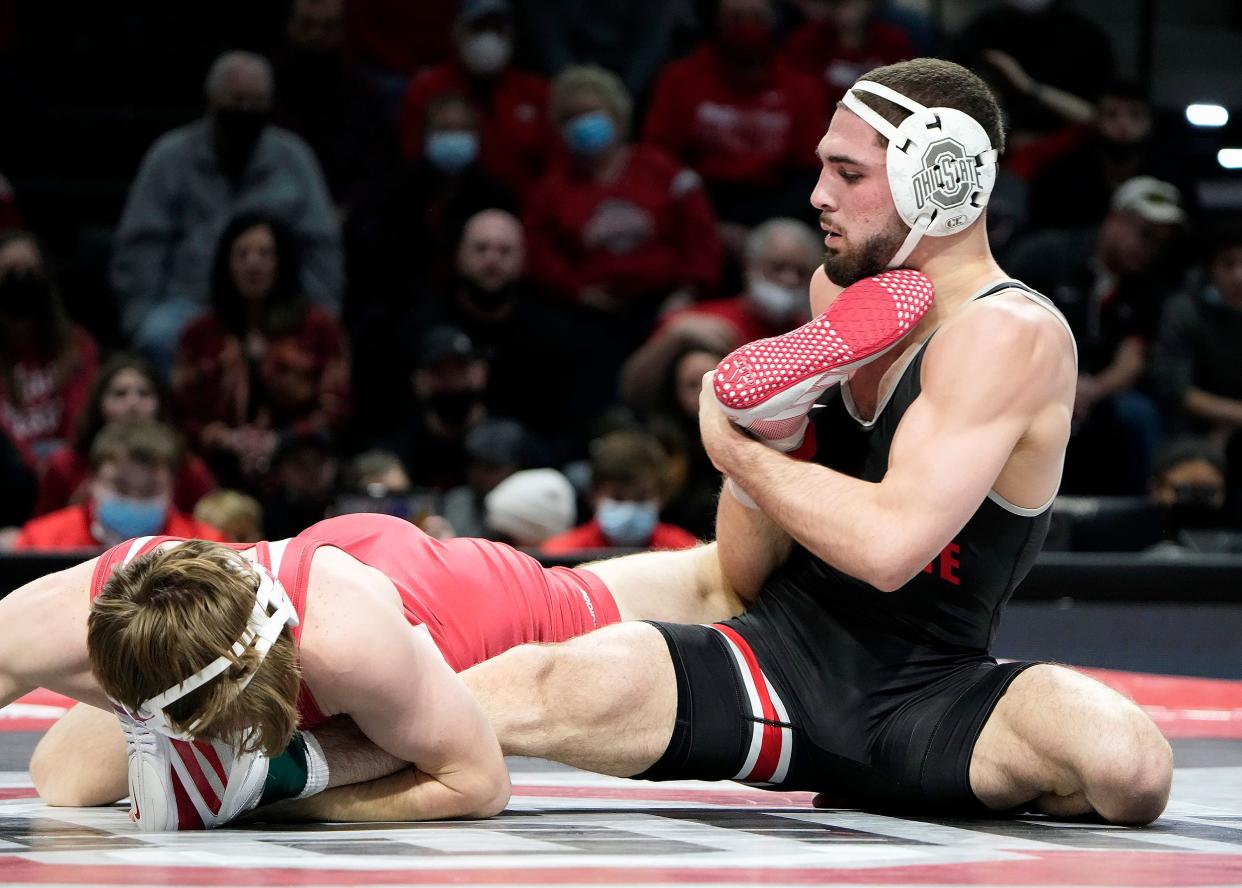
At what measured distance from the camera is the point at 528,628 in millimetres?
3207

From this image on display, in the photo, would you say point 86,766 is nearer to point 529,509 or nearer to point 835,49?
point 529,509

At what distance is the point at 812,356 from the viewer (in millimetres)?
3004

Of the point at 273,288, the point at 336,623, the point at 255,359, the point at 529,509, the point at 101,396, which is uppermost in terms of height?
the point at 273,288

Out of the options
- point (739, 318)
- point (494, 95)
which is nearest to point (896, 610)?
point (739, 318)

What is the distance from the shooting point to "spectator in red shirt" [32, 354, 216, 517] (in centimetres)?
628

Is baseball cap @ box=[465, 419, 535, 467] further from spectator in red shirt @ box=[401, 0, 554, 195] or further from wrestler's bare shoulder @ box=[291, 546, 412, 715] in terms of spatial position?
wrestler's bare shoulder @ box=[291, 546, 412, 715]

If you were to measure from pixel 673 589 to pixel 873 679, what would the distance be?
48cm

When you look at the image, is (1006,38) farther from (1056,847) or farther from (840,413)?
(1056,847)

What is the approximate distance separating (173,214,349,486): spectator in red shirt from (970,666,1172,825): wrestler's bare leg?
416 centimetres

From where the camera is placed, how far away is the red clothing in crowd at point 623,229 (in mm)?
A: 7758

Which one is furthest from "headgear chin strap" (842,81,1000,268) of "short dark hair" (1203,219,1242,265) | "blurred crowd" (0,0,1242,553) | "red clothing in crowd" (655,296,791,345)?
"short dark hair" (1203,219,1242,265)

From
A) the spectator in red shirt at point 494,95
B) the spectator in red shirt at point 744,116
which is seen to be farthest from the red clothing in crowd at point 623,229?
the spectator in red shirt at point 744,116

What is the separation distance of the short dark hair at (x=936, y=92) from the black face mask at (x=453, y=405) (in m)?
3.87

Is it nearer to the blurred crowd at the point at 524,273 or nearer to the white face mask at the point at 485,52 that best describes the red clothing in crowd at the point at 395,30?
the blurred crowd at the point at 524,273
